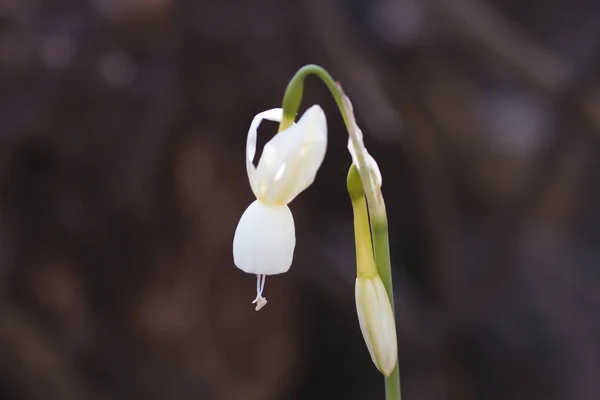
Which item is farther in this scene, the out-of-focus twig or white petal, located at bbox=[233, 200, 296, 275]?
the out-of-focus twig

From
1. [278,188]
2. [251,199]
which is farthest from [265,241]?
[251,199]

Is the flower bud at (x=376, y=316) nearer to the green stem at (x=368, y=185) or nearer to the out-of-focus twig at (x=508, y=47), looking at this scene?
the green stem at (x=368, y=185)

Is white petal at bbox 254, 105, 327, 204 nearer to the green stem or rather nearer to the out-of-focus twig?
the green stem

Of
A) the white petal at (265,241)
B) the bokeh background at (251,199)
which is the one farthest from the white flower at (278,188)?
the bokeh background at (251,199)

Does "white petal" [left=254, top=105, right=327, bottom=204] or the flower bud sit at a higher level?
"white petal" [left=254, top=105, right=327, bottom=204]

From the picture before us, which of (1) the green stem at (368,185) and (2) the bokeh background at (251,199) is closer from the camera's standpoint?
(1) the green stem at (368,185)

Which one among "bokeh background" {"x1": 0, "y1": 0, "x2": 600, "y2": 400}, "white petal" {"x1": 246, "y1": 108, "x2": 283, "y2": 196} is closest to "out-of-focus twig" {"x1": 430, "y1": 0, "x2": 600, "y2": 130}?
"bokeh background" {"x1": 0, "y1": 0, "x2": 600, "y2": 400}

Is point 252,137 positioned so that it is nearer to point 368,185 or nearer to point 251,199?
point 368,185
